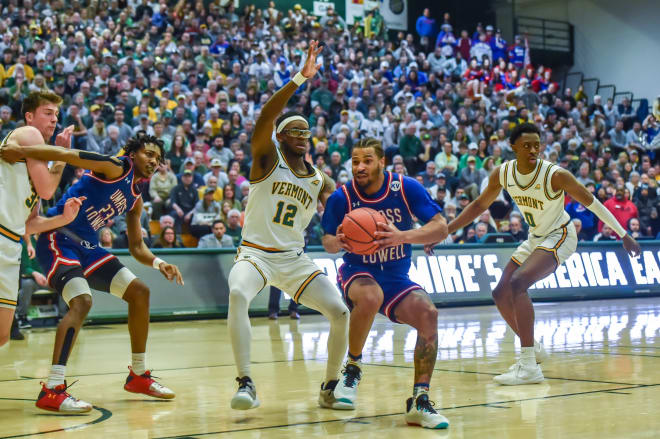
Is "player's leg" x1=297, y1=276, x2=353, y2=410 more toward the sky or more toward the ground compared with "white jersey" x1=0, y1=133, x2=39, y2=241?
more toward the ground

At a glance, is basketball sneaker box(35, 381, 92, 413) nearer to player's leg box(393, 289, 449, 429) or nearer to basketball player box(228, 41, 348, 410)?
basketball player box(228, 41, 348, 410)

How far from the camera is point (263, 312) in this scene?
14812mm

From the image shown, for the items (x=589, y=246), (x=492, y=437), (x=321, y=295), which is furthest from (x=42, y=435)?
(x=589, y=246)

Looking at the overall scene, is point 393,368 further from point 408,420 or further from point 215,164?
point 215,164

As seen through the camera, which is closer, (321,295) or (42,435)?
(42,435)

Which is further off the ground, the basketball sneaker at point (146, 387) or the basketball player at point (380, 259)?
the basketball player at point (380, 259)

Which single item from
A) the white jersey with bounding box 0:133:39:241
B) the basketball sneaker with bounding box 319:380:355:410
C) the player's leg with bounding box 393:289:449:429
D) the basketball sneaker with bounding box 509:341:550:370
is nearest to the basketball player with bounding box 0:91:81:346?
the white jersey with bounding box 0:133:39:241

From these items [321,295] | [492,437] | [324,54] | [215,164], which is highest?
[324,54]

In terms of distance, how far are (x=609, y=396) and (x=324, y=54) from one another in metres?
19.8

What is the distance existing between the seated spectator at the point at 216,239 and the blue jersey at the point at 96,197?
8.06 meters

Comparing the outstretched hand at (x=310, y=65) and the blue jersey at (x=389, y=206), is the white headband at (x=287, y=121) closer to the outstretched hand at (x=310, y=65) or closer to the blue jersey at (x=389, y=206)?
the outstretched hand at (x=310, y=65)

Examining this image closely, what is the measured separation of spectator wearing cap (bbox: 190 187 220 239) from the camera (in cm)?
1562

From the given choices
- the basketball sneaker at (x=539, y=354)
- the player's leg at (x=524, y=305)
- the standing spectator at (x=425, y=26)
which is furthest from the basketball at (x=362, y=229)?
the standing spectator at (x=425, y=26)

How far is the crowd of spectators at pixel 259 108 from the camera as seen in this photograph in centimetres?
1664
